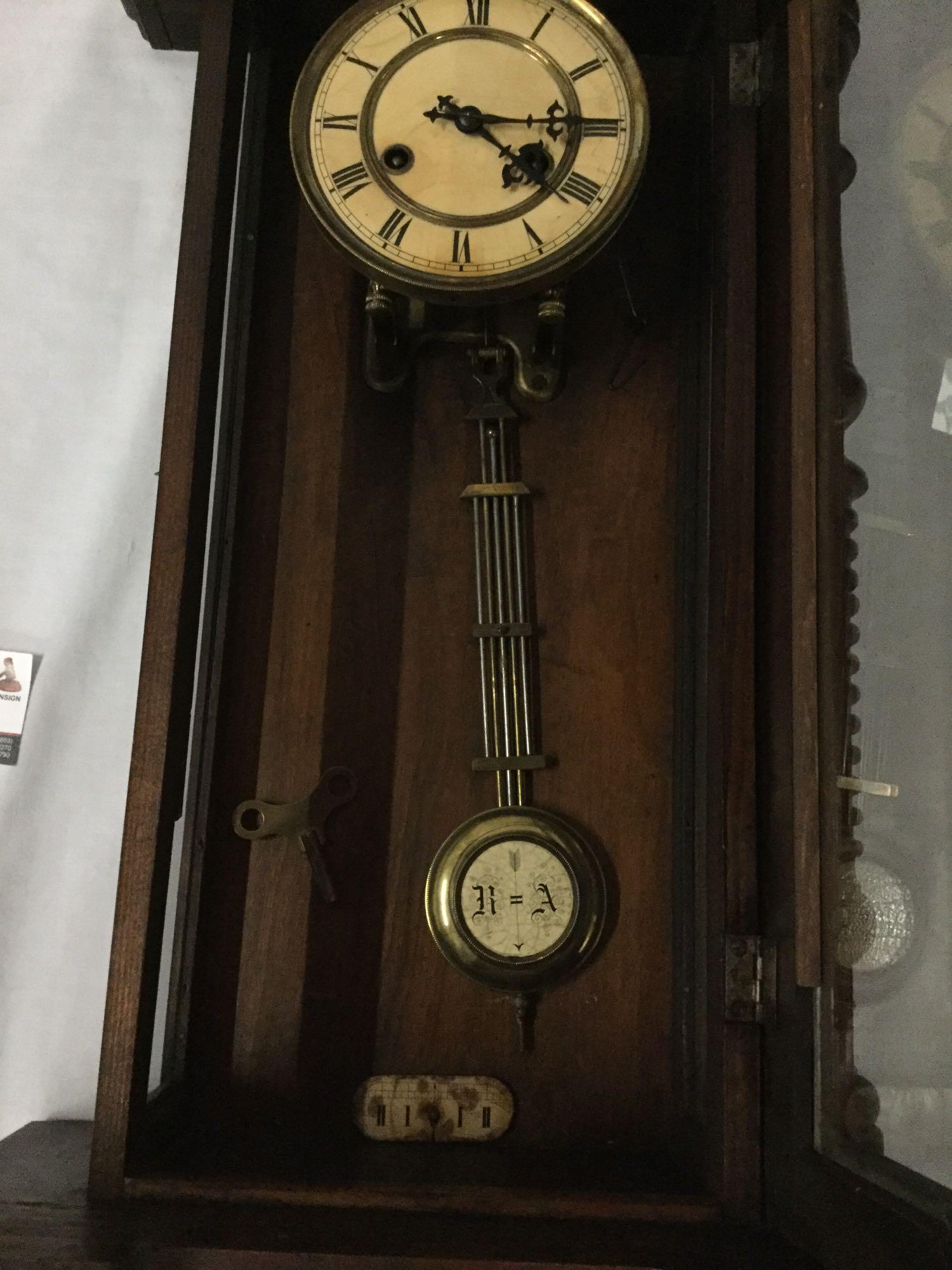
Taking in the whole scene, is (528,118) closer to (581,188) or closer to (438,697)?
(581,188)

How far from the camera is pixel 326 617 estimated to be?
3.34 ft

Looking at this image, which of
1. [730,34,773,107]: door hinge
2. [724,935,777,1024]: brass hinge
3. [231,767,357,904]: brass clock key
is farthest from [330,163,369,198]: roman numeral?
[724,935,777,1024]: brass hinge

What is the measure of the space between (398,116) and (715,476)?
0.40m

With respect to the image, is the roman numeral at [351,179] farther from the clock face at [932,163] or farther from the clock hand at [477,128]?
the clock face at [932,163]

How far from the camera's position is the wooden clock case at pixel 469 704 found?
2.56 feet

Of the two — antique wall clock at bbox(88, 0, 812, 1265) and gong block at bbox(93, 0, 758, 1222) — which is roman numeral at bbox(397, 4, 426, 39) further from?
gong block at bbox(93, 0, 758, 1222)

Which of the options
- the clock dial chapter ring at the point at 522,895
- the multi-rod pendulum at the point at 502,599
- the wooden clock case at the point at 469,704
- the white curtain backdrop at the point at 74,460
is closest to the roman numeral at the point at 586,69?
the wooden clock case at the point at 469,704

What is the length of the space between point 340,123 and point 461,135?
10 cm

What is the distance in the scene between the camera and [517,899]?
0.93m

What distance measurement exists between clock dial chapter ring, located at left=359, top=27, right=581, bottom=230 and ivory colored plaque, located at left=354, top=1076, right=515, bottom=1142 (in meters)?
0.71

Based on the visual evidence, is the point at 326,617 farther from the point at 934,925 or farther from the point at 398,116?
the point at 934,925

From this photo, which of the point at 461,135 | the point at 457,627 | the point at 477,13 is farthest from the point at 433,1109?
the point at 477,13

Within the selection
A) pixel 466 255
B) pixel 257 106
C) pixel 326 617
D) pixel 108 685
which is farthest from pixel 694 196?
pixel 108 685

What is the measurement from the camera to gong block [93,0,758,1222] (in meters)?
0.88
